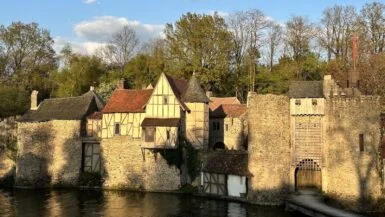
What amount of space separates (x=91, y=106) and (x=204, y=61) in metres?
15.7

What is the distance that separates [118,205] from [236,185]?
8.19 m

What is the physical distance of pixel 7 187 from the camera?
1651 inches

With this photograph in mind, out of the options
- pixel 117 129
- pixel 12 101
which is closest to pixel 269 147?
pixel 117 129

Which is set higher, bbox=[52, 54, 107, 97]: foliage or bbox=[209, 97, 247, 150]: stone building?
bbox=[52, 54, 107, 97]: foliage

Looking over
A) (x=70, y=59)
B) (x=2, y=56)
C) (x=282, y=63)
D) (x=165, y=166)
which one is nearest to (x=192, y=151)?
(x=165, y=166)

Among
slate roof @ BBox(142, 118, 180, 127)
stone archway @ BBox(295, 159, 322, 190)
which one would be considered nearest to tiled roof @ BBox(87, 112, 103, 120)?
slate roof @ BBox(142, 118, 180, 127)

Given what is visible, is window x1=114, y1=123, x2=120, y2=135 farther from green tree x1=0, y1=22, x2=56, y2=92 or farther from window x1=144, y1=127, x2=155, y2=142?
green tree x1=0, y1=22, x2=56, y2=92

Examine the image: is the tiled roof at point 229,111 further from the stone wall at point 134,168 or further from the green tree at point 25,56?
the green tree at point 25,56

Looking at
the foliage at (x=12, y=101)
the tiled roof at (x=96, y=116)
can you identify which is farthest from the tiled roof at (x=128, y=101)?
the foliage at (x=12, y=101)

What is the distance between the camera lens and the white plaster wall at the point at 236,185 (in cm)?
3281

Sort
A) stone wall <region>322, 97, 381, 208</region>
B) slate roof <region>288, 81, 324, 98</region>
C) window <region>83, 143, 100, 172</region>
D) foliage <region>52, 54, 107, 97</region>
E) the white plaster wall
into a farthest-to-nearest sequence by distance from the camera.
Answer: foliage <region>52, 54, 107, 97</region>, window <region>83, 143, 100, 172</region>, the white plaster wall, slate roof <region>288, 81, 324, 98</region>, stone wall <region>322, 97, 381, 208</region>

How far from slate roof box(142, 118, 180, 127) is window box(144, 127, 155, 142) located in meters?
0.41

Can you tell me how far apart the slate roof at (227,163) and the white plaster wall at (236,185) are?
384 millimetres

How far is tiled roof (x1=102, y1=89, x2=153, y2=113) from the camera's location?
3953 cm
